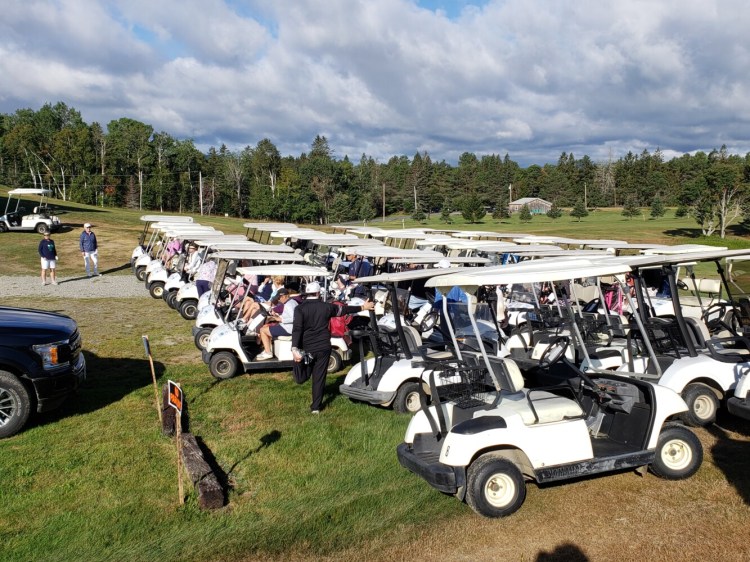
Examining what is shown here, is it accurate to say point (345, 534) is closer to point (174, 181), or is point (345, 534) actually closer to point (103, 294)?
point (103, 294)

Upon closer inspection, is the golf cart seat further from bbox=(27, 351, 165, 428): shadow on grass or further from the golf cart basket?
bbox=(27, 351, 165, 428): shadow on grass

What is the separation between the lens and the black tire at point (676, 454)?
5.75 meters

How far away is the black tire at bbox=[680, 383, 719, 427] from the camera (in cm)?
705

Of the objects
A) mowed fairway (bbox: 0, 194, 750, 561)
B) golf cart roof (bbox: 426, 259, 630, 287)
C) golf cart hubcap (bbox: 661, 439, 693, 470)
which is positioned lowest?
mowed fairway (bbox: 0, 194, 750, 561)

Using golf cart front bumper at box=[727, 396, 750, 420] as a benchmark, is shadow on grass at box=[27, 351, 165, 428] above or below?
below

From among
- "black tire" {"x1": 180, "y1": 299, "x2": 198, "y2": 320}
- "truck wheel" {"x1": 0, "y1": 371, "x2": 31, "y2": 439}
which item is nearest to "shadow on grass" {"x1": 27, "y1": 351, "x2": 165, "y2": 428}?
"truck wheel" {"x1": 0, "y1": 371, "x2": 31, "y2": 439}

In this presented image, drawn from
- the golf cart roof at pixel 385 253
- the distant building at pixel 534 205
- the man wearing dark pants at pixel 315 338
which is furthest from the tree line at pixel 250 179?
the man wearing dark pants at pixel 315 338

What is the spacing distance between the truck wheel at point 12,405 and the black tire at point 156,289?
10608 mm

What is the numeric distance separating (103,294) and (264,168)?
71880mm

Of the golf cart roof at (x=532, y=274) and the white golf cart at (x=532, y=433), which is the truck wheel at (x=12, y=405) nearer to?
the white golf cart at (x=532, y=433)

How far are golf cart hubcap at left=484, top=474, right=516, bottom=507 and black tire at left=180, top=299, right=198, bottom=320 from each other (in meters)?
10.4

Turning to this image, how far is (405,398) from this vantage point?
7.93 metres

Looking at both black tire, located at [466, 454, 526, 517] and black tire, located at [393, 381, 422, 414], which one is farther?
black tire, located at [393, 381, 422, 414]

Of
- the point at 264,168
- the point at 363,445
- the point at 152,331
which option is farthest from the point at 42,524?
the point at 264,168
